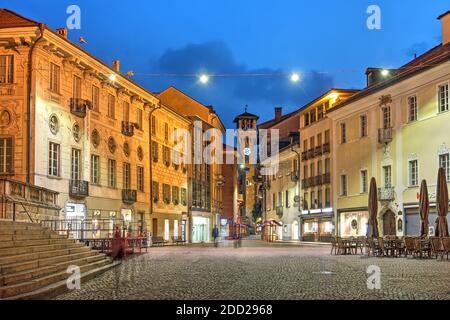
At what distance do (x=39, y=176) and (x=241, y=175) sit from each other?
3483 inches

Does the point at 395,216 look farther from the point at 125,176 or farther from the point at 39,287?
the point at 39,287

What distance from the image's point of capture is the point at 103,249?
27312mm

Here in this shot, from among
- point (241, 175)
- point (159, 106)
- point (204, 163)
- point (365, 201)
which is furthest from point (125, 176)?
point (241, 175)

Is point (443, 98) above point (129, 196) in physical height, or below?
above

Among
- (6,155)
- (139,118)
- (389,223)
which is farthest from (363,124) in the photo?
(6,155)

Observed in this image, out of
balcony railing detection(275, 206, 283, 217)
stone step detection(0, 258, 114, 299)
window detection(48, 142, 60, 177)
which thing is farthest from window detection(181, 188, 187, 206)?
stone step detection(0, 258, 114, 299)

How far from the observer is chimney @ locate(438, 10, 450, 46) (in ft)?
132

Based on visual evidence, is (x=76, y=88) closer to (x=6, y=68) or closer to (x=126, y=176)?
(x=6, y=68)

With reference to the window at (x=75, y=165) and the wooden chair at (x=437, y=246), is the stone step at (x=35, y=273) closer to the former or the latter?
the wooden chair at (x=437, y=246)

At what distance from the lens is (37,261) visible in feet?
48.2

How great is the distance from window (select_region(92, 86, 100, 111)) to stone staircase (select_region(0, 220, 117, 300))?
52.3 feet

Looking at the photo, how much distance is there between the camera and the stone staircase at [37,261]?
12125mm

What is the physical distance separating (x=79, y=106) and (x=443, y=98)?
65.2 feet

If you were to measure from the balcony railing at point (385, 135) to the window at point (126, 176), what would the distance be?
16.6m
